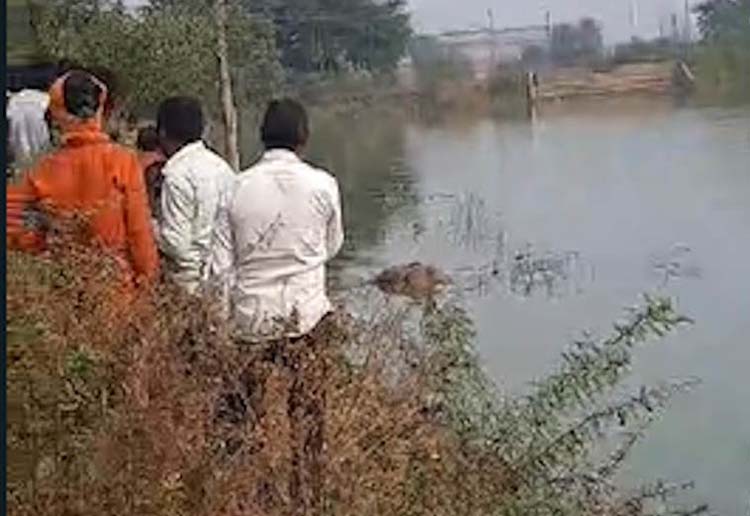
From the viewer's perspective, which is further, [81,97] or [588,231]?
[588,231]

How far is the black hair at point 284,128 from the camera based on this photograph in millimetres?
3586

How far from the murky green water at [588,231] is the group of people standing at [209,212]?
6.55 ft

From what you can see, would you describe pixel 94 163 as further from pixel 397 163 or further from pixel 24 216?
pixel 397 163

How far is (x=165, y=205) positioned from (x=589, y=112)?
7222 millimetres

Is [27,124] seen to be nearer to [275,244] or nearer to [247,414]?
[275,244]

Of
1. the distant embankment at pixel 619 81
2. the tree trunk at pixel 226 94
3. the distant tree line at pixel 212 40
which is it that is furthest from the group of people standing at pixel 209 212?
the distant tree line at pixel 212 40

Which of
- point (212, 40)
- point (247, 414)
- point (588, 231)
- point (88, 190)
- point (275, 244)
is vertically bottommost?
point (588, 231)

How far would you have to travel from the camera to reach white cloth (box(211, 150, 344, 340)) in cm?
356

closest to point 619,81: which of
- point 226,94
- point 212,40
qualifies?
point 226,94

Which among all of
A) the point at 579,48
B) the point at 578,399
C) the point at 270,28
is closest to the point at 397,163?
the point at 270,28

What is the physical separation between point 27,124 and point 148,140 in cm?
162

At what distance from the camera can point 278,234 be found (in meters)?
3.56

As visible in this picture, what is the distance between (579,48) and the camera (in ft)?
28.3

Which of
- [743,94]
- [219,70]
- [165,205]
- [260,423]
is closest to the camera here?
[260,423]
